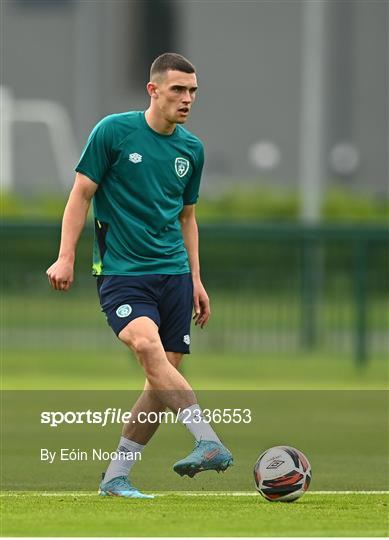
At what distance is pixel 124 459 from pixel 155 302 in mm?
837

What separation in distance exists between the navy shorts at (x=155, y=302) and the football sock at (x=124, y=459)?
1.77 ft

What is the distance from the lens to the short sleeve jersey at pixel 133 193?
8.98 m

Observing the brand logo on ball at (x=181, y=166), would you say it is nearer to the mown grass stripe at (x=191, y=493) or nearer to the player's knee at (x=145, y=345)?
the player's knee at (x=145, y=345)

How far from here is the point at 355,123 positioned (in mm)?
46625

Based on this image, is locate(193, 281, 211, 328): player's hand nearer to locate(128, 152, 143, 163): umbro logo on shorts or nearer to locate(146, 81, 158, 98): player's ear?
locate(128, 152, 143, 163): umbro logo on shorts

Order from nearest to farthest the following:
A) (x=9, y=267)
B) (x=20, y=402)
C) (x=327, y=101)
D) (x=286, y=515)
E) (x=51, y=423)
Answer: (x=286, y=515), (x=51, y=423), (x=20, y=402), (x=9, y=267), (x=327, y=101)

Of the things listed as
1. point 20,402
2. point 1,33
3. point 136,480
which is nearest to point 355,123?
point 1,33

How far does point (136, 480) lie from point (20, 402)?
542 centimetres

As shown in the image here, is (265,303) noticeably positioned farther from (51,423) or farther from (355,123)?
(355,123)

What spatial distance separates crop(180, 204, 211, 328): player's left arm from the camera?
939 cm

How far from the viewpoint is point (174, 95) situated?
896 centimetres

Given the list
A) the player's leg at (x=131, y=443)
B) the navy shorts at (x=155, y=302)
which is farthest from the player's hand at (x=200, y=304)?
the player's leg at (x=131, y=443)

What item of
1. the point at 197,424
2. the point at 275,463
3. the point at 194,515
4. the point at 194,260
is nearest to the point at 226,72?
the point at 194,260

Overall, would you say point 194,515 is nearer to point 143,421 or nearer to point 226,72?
point 143,421
